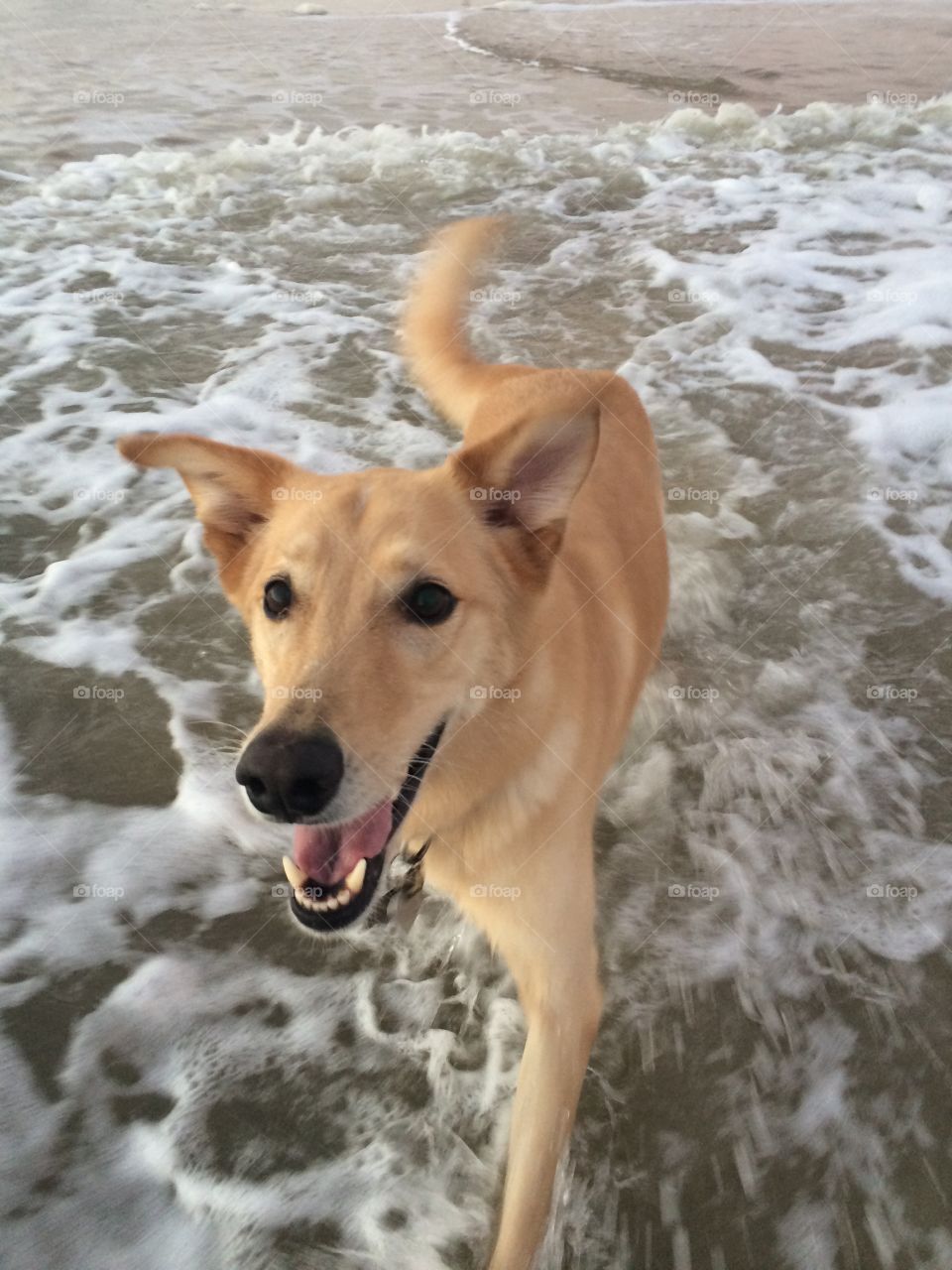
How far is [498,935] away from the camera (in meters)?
2.05

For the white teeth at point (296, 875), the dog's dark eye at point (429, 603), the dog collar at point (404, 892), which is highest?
the dog's dark eye at point (429, 603)

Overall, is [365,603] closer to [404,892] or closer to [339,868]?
[339,868]

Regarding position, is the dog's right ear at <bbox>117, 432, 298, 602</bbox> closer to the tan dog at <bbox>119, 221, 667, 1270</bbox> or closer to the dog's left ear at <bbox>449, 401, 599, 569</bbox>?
the tan dog at <bbox>119, 221, 667, 1270</bbox>

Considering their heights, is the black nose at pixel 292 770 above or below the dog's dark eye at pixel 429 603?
below

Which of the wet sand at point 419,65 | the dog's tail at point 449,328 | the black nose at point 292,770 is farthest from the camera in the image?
the wet sand at point 419,65

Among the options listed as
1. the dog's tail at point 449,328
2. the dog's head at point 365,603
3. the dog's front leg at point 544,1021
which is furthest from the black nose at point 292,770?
the dog's tail at point 449,328

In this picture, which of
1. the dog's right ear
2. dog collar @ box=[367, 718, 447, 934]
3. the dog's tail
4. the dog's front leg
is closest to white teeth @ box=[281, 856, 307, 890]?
dog collar @ box=[367, 718, 447, 934]

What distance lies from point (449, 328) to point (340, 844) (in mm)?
2347

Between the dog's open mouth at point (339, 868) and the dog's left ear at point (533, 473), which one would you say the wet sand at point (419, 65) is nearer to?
the dog's left ear at point (533, 473)

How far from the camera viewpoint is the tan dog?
1626 mm

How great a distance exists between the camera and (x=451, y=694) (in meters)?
1.79

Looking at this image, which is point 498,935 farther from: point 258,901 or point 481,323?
point 481,323

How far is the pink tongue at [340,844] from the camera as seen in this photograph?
5.71 feet

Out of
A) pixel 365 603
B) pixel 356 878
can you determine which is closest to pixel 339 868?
pixel 356 878
